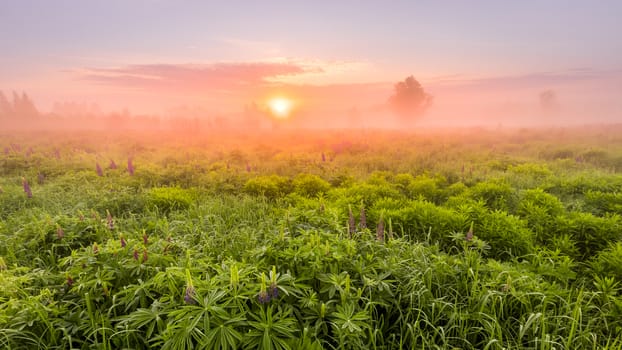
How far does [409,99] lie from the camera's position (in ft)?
171

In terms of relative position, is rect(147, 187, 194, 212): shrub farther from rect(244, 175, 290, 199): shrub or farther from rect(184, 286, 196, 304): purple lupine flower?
rect(184, 286, 196, 304): purple lupine flower

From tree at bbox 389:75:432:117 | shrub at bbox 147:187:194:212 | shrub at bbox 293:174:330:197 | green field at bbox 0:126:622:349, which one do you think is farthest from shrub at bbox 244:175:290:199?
tree at bbox 389:75:432:117

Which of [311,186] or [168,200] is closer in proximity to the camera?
[168,200]

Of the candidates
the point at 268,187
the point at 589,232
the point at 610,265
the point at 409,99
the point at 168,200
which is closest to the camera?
the point at 610,265

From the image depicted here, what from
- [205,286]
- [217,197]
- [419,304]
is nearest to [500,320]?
[419,304]

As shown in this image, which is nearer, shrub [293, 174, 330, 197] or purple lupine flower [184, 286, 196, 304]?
purple lupine flower [184, 286, 196, 304]

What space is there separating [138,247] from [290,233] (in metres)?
1.57

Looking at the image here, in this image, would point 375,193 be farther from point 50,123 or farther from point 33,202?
point 50,123

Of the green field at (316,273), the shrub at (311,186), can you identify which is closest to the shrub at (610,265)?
the green field at (316,273)

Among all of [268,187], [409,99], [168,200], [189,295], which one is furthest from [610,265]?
[409,99]

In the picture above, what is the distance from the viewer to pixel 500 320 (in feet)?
8.70

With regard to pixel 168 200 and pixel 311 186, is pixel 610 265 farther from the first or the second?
pixel 168 200

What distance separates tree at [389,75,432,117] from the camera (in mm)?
51156

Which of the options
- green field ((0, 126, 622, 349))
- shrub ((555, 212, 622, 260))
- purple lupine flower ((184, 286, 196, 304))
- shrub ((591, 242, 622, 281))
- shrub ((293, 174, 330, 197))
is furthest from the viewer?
shrub ((293, 174, 330, 197))
